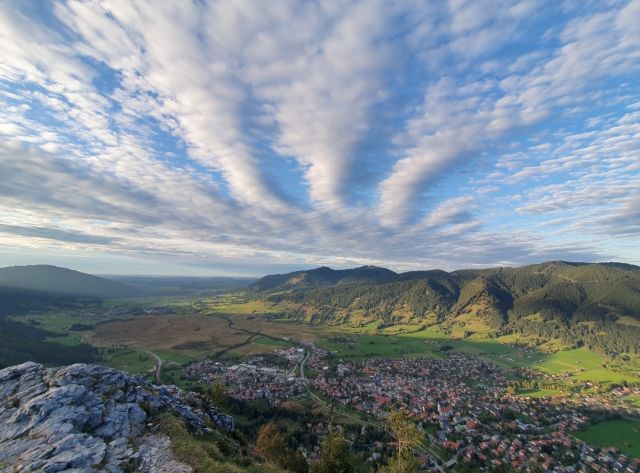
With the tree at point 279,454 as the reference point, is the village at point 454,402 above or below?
below

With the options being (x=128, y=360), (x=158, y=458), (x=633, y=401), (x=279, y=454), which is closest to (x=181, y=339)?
(x=128, y=360)

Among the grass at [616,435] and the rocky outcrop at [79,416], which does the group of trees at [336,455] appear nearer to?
the rocky outcrop at [79,416]

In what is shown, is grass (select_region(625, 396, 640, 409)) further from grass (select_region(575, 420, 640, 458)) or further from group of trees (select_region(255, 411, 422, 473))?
group of trees (select_region(255, 411, 422, 473))

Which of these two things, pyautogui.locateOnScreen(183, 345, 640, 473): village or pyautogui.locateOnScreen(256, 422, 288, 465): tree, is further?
pyautogui.locateOnScreen(183, 345, 640, 473): village

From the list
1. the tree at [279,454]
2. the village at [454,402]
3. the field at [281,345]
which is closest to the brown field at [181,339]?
the field at [281,345]

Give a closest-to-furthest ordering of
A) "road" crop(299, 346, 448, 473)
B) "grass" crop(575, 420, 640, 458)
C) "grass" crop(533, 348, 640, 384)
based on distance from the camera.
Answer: "road" crop(299, 346, 448, 473) < "grass" crop(575, 420, 640, 458) < "grass" crop(533, 348, 640, 384)

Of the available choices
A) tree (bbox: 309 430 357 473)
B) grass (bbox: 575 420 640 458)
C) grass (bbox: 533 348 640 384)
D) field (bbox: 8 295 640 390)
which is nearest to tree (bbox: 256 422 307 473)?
tree (bbox: 309 430 357 473)

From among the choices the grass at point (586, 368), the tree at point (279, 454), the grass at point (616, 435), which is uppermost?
the tree at point (279, 454)
